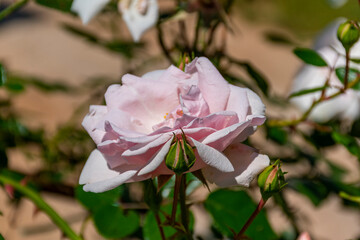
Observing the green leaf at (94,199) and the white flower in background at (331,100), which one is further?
the white flower in background at (331,100)

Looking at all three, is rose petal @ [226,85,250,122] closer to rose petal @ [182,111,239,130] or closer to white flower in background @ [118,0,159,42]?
rose petal @ [182,111,239,130]

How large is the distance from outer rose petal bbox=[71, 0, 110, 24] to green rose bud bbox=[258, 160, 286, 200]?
0.74ft

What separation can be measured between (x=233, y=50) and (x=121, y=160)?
1.92 metres

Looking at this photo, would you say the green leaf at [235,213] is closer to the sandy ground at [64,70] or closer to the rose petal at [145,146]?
the rose petal at [145,146]

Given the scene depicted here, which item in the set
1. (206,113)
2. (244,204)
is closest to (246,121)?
(206,113)

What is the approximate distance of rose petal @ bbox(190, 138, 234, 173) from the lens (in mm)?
259

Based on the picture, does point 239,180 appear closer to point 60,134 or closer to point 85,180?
point 85,180

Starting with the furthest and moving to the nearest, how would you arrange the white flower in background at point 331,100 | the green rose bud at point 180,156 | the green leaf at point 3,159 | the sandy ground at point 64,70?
the sandy ground at point 64,70 → the white flower in background at point 331,100 → the green leaf at point 3,159 → the green rose bud at point 180,156

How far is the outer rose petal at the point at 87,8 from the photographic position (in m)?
0.42

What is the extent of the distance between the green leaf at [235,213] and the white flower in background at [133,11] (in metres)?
0.16

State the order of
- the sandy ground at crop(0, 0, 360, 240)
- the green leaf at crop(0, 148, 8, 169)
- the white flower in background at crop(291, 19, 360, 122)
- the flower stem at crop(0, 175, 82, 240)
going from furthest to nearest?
the sandy ground at crop(0, 0, 360, 240)
the white flower in background at crop(291, 19, 360, 122)
the green leaf at crop(0, 148, 8, 169)
the flower stem at crop(0, 175, 82, 240)

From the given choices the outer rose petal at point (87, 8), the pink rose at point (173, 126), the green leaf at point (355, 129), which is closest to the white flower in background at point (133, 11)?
the outer rose petal at point (87, 8)

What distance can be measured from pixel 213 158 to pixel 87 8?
225 millimetres

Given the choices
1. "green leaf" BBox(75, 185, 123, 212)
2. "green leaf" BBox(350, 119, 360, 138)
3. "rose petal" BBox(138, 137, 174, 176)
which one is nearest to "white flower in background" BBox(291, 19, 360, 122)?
"green leaf" BBox(350, 119, 360, 138)
